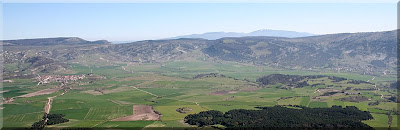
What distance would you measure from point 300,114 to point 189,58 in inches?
5500

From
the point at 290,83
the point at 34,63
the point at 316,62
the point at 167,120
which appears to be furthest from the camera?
the point at 316,62

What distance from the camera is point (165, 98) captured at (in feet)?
280

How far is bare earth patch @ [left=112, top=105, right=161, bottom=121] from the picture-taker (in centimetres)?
6159

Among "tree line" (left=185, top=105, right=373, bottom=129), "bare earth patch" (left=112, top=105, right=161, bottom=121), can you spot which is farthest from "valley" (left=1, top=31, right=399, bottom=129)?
"tree line" (left=185, top=105, right=373, bottom=129)

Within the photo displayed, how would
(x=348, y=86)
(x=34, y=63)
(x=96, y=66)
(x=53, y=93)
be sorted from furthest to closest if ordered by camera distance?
(x=96, y=66) → (x=34, y=63) → (x=348, y=86) → (x=53, y=93)

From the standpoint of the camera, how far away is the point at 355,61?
173 m

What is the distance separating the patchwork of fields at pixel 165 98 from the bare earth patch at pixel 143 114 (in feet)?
4.84

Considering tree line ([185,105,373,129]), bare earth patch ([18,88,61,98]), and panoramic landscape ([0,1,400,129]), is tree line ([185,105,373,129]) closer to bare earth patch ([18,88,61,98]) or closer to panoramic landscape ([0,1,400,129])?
panoramic landscape ([0,1,400,129])

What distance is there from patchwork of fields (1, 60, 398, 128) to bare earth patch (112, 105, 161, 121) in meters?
1.47

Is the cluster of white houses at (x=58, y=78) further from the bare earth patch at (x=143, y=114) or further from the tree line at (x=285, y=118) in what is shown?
the tree line at (x=285, y=118)

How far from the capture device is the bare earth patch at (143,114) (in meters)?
61.6

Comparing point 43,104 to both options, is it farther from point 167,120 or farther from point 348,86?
point 348,86

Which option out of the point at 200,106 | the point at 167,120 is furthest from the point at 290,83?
the point at 167,120

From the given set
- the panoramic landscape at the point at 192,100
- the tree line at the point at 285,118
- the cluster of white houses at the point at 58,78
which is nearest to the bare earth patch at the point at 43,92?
the panoramic landscape at the point at 192,100
